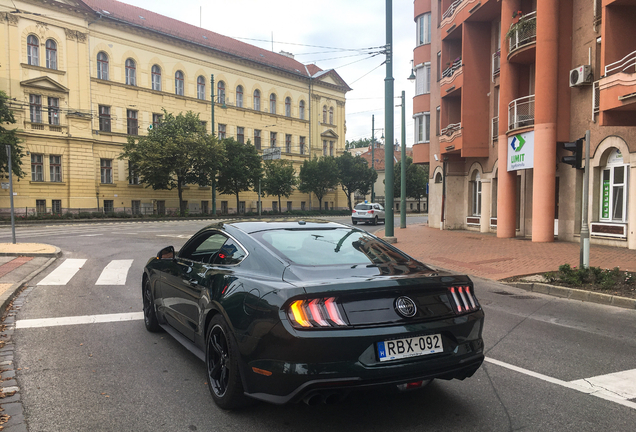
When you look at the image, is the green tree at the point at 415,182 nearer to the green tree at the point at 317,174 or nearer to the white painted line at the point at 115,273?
the green tree at the point at 317,174

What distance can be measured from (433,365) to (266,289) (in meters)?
1.23

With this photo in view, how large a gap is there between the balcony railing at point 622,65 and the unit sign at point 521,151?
150 inches

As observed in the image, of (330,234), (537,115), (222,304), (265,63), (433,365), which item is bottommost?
(433,365)

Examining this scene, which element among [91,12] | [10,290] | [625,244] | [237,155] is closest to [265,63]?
[237,155]

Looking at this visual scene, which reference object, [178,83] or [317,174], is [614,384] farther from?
[317,174]

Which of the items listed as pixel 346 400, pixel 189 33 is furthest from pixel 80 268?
pixel 189 33

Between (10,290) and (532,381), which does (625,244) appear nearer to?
(532,381)

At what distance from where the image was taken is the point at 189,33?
2053 inches

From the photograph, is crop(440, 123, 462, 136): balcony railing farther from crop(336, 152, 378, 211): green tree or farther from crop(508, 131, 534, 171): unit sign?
crop(336, 152, 378, 211): green tree

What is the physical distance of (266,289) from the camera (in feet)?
11.0

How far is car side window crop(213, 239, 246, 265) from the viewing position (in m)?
4.06

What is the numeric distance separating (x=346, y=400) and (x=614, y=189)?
16.1m

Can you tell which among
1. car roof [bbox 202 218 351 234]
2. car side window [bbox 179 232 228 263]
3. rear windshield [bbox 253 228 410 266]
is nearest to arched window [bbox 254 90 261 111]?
car side window [bbox 179 232 228 263]

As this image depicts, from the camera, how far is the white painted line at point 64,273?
9.70 metres
